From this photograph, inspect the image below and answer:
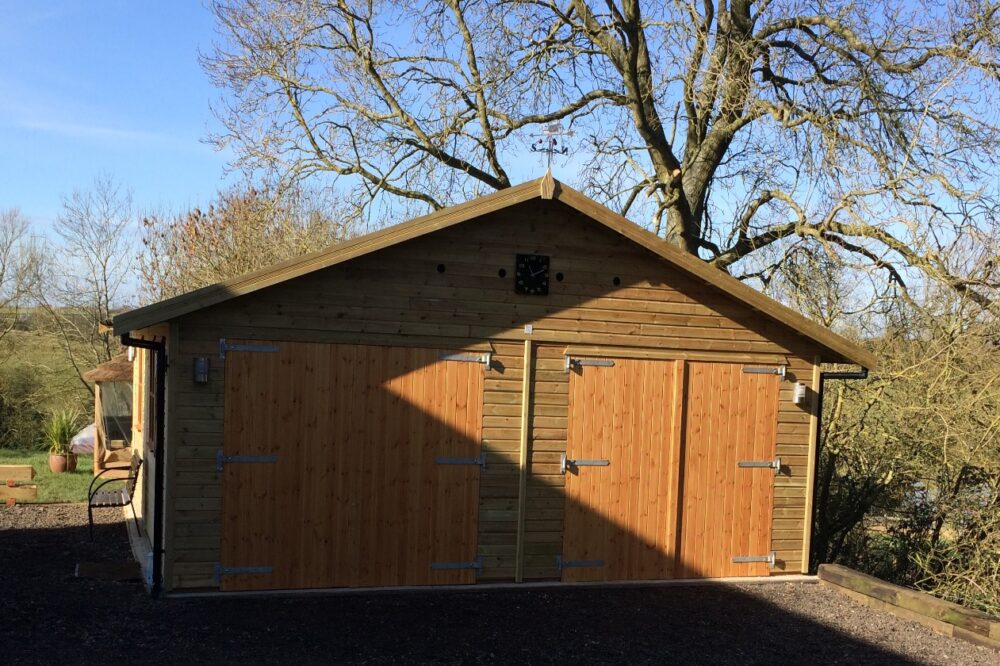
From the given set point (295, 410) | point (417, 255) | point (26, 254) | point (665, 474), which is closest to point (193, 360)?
point (295, 410)

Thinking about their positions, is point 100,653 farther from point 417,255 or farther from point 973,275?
point 973,275

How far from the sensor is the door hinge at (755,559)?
8.77 metres

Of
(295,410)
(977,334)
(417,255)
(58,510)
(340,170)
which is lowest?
(58,510)

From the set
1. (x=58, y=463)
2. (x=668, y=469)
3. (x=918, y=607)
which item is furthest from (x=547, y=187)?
(x=58, y=463)

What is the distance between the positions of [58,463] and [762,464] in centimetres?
1199

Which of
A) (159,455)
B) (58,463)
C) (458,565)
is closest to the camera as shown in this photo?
(159,455)

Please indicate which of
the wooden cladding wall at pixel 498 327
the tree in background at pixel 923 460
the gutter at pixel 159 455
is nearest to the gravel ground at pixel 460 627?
the gutter at pixel 159 455

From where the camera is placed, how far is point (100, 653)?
589 centimetres

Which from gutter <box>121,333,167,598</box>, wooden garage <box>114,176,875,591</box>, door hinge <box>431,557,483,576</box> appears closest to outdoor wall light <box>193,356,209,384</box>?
wooden garage <box>114,176,875,591</box>

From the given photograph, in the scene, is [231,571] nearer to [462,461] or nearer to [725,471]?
[462,461]

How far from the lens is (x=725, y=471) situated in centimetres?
874

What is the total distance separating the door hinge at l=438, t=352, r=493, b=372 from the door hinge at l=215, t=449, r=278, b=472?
168cm

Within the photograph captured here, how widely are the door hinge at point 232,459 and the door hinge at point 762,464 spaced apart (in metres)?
4.43

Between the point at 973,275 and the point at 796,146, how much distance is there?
2954 millimetres
